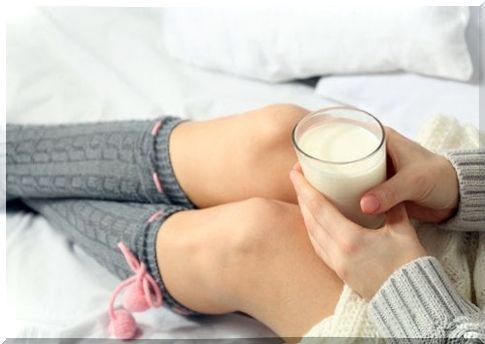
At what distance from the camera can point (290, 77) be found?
1.17 meters

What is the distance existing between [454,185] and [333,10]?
0.44 metres

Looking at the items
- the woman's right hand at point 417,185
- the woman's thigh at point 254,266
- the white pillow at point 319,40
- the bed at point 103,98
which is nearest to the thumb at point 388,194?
the woman's right hand at point 417,185

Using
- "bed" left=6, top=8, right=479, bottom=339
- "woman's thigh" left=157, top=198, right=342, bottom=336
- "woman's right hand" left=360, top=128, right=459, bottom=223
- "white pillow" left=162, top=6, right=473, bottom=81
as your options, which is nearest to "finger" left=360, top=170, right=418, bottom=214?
"woman's right hand" left=360, top=128, right=459, bottom=223

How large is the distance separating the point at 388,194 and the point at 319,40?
18.6 inches

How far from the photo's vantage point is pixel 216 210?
822mm

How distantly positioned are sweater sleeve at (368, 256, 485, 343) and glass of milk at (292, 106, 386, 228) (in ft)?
0.29

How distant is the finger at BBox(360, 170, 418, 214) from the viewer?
2.26 feet

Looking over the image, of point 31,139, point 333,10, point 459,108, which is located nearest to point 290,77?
point 333,10

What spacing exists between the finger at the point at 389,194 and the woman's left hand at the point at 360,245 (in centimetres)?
2

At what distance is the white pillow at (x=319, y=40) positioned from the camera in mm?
1040

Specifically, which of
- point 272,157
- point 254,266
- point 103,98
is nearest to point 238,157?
point 272,157

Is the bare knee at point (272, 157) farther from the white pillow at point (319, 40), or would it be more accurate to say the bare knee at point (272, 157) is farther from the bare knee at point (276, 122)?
the white pillow at point (319, 40)

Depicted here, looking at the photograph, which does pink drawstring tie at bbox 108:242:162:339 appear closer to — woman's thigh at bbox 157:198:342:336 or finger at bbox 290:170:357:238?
woman's thigh at bbox 157:198:342:336

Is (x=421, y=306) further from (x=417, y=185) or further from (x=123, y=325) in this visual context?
(x=123, y=325)
